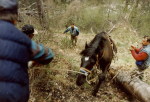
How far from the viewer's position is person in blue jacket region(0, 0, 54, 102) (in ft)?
6.19

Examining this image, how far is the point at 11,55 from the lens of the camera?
1.89 m

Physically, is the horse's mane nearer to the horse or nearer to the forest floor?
the horse

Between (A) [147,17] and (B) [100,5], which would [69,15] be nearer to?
(B) [100,5]

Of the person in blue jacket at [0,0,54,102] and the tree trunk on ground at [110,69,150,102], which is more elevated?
the person in blue jacket at [0,0,54,102]

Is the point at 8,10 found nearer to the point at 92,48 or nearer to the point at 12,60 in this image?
the point at 12,60

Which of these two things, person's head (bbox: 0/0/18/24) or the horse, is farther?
the horse

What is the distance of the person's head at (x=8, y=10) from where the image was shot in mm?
1926

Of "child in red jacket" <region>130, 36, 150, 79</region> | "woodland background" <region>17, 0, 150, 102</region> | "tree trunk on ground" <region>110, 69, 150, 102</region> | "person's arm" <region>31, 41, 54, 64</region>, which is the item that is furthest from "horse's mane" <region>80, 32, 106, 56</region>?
"person's arm" <region>31, 41, 54, 64</region>

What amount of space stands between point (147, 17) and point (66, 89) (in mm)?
17016

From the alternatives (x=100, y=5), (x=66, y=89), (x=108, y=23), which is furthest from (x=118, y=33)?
(x=66, y=89)

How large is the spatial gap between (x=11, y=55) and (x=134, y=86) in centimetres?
450

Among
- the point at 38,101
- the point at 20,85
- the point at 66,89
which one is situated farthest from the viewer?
the point at 66,89

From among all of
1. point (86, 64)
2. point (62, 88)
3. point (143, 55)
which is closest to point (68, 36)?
point (62, 88)

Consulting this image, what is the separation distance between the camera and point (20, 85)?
6.74ft
